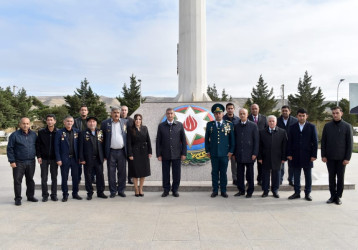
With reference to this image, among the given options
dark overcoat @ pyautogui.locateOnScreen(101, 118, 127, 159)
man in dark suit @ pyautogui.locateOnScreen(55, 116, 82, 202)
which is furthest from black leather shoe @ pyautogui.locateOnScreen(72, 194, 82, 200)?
dark overcoat @ pyautogui.locateOnScreen(101, 118, 127, 159)

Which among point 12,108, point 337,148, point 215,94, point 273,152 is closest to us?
point 337,148

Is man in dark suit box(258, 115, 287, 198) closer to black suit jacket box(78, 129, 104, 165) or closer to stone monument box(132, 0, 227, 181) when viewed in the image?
stone monument box(132, 0, 227, 181)

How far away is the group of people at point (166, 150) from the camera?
499 centimetres

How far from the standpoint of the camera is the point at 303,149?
5.16 metres

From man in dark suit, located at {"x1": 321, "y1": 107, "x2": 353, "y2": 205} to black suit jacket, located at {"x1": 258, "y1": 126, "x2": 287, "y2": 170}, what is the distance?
0.70 m

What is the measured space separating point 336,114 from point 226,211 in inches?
102

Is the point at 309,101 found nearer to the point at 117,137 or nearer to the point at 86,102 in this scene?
the point at 86,102

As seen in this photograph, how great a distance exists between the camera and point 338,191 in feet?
16.2

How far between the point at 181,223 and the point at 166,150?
1.83 m

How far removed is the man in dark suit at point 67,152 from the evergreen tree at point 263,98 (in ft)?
134

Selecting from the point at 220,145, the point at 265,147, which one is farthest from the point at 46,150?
the point at 265,147

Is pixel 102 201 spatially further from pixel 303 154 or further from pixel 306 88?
pixel 306 88

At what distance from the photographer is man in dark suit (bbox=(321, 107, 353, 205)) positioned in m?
4.84

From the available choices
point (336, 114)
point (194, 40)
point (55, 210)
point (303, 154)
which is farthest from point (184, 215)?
point (194, 40)
